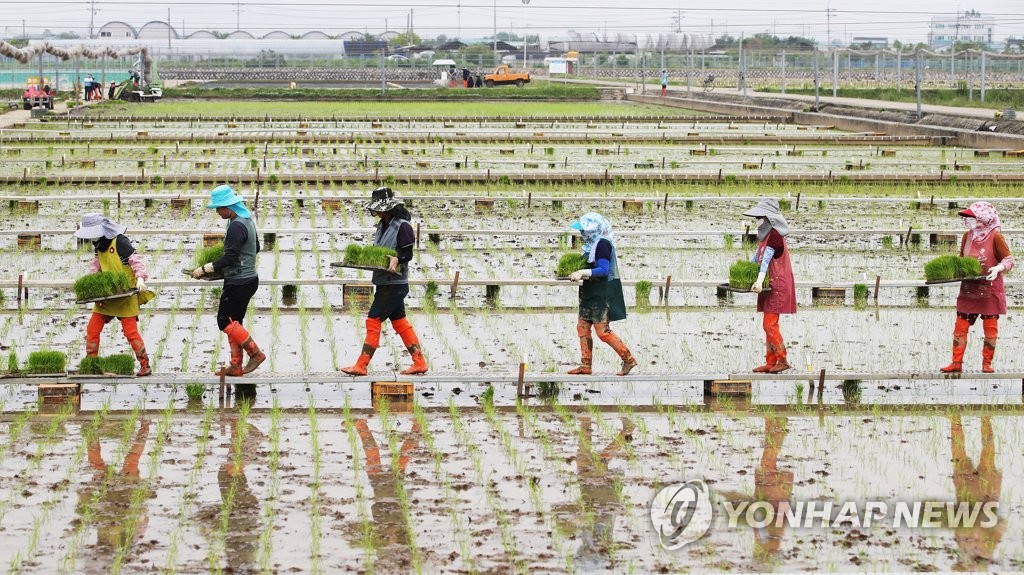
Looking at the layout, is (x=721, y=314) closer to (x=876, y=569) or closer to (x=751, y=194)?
(x=876, y=569)

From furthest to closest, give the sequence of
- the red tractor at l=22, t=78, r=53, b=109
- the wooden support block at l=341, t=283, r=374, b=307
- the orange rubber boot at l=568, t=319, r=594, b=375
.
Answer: the red tractor at l=22, t=78, r=53, b=109 → the wooden support block at l=341, t=283, r=374, b=307 → the orange rubber boot at l=568, t=319, r=594, b=375

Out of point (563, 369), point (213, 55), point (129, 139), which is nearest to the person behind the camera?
point (563, 369)

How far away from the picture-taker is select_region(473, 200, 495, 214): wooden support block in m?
19.8

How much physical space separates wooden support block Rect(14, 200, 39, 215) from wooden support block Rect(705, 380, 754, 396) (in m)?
12.1

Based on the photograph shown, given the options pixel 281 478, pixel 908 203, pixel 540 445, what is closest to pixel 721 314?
pixel 540 445

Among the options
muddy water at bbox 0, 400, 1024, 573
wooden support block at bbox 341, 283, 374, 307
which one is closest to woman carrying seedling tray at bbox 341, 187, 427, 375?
muddy water at bbox 0, 400, 1024, 573

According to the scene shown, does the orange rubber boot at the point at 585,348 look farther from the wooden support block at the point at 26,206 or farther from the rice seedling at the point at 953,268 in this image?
the wooden support block at the point at 26,206

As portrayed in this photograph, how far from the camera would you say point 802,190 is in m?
22.2

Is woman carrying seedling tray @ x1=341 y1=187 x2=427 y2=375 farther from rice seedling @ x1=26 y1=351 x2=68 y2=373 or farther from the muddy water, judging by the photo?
rice seedling @ x1=26 y1=351 x2=68 y2=373

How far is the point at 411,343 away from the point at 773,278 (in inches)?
96.3

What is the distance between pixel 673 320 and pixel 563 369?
2386mm

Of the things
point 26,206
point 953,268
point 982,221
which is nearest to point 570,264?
point 953,268

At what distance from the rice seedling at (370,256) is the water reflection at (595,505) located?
1.80 metres

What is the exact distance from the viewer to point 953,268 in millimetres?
9875
